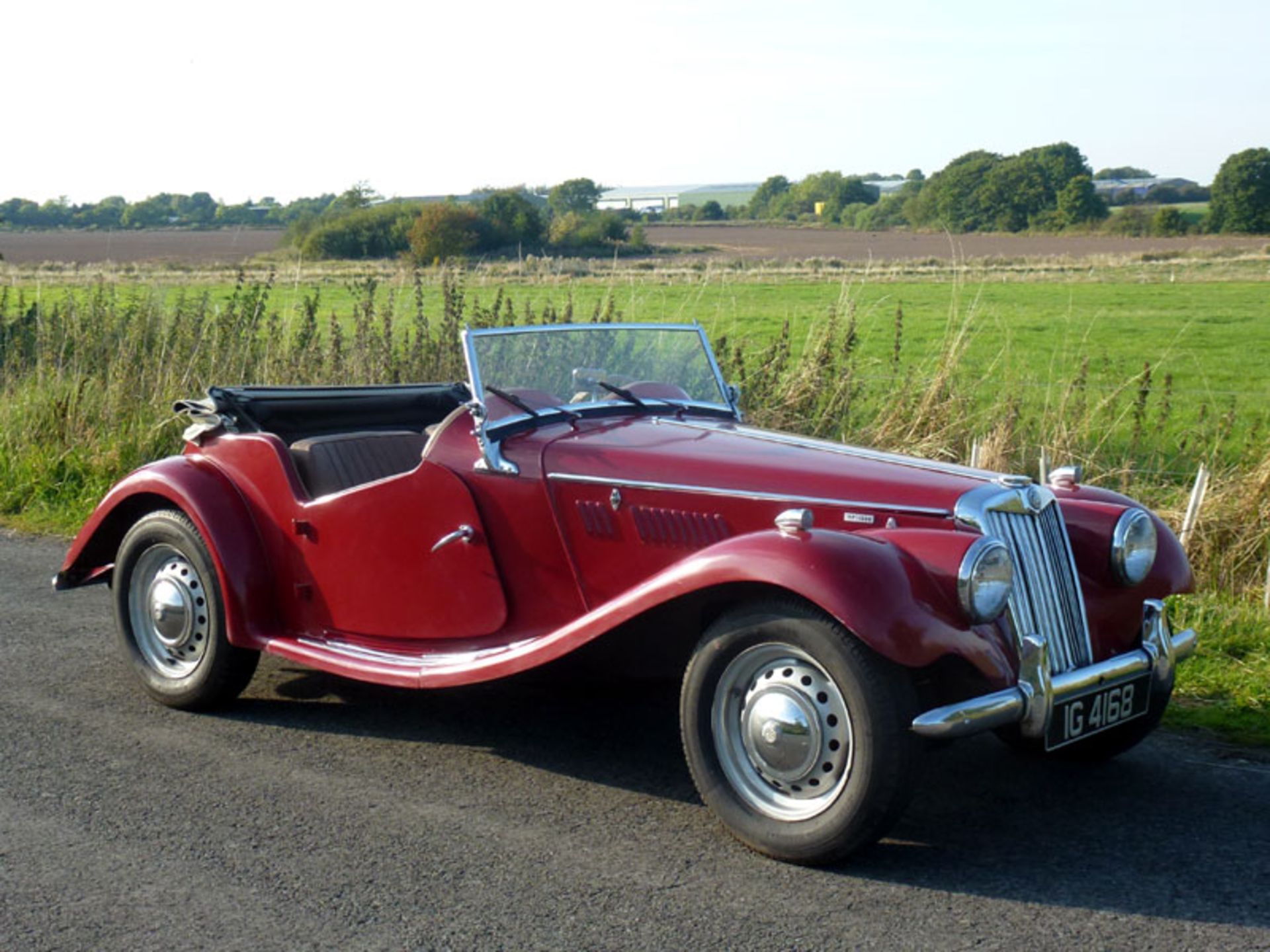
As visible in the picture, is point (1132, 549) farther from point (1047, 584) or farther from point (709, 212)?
point (709, 212)

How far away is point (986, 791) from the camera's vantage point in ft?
14.3

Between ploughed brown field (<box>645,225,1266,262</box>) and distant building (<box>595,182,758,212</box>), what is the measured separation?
2041 mm

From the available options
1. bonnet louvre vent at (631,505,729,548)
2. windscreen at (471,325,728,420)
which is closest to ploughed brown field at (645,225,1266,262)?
windscreen at (471,325,728,420)

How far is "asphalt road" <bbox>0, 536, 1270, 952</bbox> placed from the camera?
Answer: 337 centimetres

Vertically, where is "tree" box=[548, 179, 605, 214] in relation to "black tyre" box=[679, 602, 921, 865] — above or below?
above

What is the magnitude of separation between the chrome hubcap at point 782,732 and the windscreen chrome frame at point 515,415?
1229 millimetres

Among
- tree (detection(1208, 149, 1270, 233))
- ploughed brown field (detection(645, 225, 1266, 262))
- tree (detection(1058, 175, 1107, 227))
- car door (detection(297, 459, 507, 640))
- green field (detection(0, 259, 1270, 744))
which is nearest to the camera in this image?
car door (detection(297, 459, 507, 640))

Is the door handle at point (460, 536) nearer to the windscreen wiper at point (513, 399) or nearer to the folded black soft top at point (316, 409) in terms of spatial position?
the windscreen wiper at point (513, 399)

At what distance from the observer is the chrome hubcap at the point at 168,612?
5328 mm

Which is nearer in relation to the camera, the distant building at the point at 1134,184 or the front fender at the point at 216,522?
the front fender at the point at 216,522

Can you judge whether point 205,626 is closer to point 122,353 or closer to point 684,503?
point 684,503

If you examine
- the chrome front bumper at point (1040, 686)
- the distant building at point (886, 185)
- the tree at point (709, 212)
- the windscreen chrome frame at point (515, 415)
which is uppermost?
the distant building at point (886, 185)

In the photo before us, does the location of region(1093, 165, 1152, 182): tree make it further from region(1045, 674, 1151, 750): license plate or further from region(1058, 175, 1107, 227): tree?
region(1045, 674, 1151, 750): license plate

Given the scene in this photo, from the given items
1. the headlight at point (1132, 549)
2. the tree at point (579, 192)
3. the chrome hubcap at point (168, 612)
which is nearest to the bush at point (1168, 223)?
the tree at point (579, 192)
